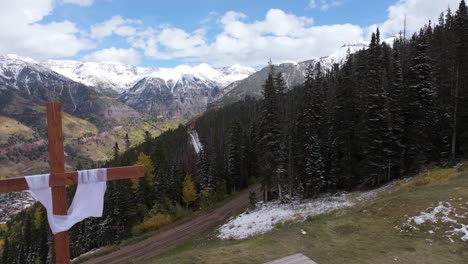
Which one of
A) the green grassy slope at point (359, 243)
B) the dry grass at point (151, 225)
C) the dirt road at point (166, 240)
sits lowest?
the dry grass at point (151, 225)

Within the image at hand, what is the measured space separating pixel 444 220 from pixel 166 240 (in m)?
34.0

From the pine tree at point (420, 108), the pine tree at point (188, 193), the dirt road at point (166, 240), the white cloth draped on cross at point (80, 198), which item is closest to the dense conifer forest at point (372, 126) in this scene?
the pine tree at point (420, 108)

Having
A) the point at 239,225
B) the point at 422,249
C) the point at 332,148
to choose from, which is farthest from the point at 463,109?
the point at 422,249

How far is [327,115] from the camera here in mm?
46125

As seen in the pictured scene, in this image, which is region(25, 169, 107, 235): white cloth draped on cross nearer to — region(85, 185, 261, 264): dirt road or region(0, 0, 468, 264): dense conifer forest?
region(85, 185, 261, 264): dirt road

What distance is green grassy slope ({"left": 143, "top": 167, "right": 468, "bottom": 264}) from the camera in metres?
11.7

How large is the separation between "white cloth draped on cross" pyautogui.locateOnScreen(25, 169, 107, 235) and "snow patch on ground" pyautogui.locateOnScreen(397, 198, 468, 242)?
12.6 m

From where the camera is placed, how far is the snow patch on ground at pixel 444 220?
1351 centimetres

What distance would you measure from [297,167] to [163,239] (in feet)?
64.2

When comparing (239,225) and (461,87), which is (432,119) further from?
(239,225)

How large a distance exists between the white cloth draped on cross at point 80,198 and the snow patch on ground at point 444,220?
12558 mm

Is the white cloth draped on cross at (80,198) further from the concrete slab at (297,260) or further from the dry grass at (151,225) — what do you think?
the dry grass at (151,225)

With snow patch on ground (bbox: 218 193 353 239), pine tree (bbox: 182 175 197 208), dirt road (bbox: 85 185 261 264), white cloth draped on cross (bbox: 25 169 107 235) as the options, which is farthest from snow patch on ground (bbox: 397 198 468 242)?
pine tree (bbox: 182 175 197 208)

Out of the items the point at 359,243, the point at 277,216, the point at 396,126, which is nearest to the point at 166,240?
the point at 277,216
